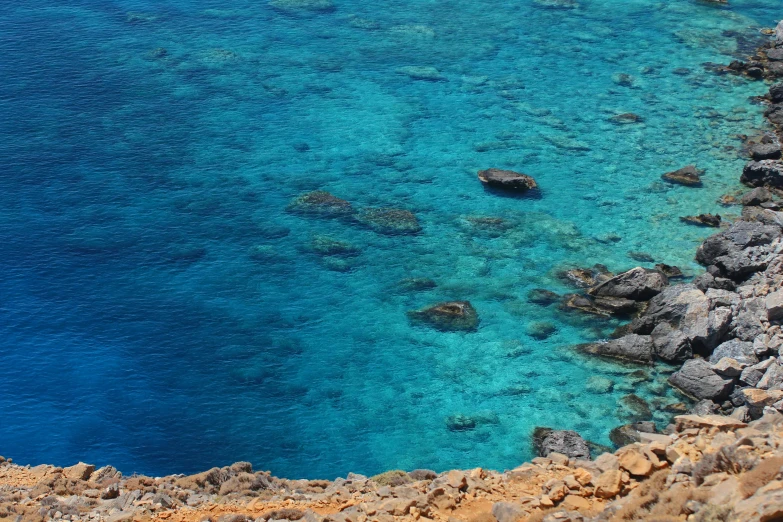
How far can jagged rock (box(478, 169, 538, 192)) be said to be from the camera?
48.3 metres

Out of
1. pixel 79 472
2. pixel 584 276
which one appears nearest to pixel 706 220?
pixel 584 276

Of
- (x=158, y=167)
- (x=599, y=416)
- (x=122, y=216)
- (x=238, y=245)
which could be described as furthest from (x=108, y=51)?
(x=599, y=416)

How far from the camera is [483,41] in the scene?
6638cm

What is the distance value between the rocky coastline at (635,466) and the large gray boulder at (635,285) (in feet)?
0.20

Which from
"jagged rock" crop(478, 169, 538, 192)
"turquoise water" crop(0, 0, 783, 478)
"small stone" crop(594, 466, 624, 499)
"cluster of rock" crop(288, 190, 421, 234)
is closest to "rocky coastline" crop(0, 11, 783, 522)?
"small stone" crop(594, 466, 624, 499)

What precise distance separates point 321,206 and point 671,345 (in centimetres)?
2038

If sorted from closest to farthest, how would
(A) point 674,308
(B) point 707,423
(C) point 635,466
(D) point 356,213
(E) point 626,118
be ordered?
(C) point 635,466
(B) point 707,423
(A) point 674,308
(D) point 356,213
(E) point 626,118

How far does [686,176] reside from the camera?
48.2m

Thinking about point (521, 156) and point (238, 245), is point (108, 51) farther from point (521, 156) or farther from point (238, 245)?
point (521, 156)

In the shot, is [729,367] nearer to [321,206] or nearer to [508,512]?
[508,512]

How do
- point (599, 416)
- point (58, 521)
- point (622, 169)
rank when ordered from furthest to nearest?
point (622, 169) < point (599, 416) < point (58, 521)

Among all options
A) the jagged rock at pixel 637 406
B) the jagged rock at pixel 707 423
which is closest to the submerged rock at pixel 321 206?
the jagged rock at pixel 637 406

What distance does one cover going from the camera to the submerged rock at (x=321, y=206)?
47.1 metres

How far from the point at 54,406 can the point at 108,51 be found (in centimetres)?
3657
